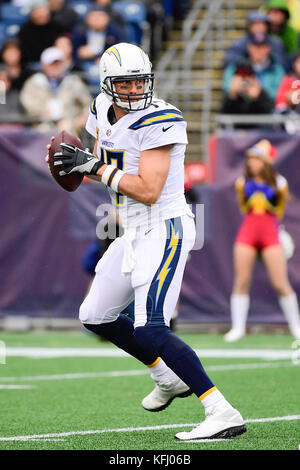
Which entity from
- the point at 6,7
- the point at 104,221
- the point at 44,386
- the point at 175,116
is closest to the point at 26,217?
the point at 104,221

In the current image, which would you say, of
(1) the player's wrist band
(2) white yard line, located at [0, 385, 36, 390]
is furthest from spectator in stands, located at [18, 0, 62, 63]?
(1) the player's wrist band

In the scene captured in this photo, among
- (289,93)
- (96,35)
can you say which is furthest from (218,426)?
(96,35)

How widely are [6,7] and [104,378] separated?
29.1 feet

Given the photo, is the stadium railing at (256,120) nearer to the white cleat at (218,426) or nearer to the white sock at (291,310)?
the white sock at (291,310)

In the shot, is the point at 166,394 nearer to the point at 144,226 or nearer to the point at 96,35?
the point at 144,226

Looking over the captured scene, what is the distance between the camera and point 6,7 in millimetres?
14430

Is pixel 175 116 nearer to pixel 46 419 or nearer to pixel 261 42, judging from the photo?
pixel 46 419

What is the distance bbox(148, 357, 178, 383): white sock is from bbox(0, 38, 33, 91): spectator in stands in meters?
7.42

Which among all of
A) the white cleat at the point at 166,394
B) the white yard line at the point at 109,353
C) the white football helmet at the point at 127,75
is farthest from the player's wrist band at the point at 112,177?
the white yard line at the point at 109,353

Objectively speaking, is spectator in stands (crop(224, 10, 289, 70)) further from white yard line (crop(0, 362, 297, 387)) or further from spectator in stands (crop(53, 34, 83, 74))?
white yard line (crop(0, 362, 297, 387))

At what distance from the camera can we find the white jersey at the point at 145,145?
454cm

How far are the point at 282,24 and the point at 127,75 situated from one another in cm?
817

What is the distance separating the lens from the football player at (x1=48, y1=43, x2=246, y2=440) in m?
4.46
